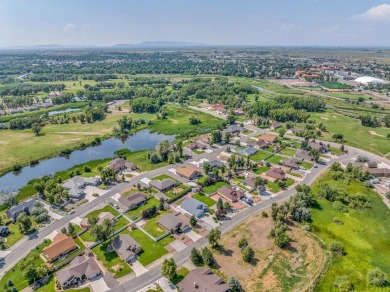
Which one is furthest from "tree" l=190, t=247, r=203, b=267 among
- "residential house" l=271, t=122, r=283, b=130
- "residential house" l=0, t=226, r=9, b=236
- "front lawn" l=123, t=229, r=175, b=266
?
"residential house" l=271, t=122, r=283, b=130

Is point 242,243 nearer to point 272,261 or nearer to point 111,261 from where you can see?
point 272,261

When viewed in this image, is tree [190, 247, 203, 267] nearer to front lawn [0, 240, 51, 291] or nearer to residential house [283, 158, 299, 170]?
front lawn [0, 240, 51, 291]

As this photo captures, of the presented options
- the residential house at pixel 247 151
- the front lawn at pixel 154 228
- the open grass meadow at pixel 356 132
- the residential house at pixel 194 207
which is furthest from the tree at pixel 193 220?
the open grass meadow at pixel 356 132

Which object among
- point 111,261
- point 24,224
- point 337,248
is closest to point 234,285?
point 337,248

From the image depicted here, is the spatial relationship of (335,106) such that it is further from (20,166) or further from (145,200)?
(20,166)

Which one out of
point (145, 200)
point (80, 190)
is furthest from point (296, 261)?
point (80, 190)

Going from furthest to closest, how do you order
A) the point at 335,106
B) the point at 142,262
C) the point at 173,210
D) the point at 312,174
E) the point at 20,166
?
the point at 335,106 < the point at 20,166 < the point at 312,174 < the point at 173,210 < the point at 142,262
